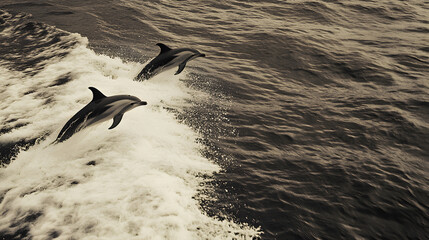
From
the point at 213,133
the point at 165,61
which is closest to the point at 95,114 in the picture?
the point at 213,133

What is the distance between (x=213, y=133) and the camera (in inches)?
335

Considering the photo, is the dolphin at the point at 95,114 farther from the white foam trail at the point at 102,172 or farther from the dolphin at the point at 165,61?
the dolphin at the point at 165,61

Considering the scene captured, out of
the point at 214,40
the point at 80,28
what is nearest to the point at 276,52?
the point at 214,40

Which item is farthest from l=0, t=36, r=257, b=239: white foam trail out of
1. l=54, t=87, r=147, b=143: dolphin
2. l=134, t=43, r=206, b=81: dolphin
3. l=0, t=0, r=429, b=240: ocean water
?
l=134, t=43, r=206, b=81: dolphin

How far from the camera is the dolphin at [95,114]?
7.10 metres

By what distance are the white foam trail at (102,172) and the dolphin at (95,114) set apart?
207mm

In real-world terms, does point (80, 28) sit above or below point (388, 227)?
above

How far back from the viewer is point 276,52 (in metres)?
13.7

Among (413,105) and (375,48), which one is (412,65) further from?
(413,105)

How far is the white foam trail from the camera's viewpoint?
5602 millimetres

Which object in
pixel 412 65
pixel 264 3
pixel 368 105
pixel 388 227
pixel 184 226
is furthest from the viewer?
pixel 264 3

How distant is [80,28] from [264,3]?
1005 centimetres

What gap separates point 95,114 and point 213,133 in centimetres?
277

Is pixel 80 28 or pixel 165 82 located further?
pixel 80 28
